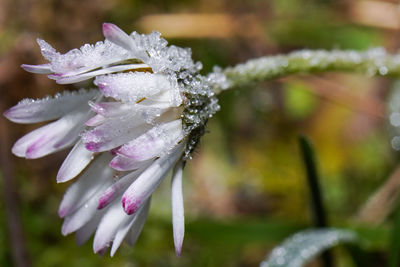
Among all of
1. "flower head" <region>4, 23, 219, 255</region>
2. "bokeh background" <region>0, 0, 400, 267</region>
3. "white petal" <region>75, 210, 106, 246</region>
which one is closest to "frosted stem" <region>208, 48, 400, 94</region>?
"flower head" <region>4, 23, 219, 255</region>

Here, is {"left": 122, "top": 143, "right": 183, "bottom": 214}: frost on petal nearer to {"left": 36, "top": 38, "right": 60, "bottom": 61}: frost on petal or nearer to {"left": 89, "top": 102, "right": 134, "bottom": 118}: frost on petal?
{"left": 89, "top": 102, "right": 134, "bottom": 118}: frost on petal

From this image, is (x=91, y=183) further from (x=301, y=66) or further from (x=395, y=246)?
(x=395, y=246)

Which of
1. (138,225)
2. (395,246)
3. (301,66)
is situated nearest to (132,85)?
(138,225)

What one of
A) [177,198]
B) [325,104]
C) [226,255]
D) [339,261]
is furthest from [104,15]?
[177,198]

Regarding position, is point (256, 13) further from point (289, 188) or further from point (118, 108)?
point (118, 108)

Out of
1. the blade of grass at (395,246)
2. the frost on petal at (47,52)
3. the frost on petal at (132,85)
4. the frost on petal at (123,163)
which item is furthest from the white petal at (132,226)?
the blade of grass at (395,246)
